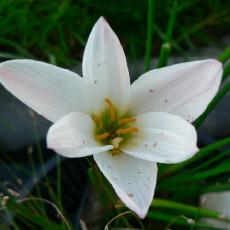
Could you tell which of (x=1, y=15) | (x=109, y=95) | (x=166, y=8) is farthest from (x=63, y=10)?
(x=109, y=95)

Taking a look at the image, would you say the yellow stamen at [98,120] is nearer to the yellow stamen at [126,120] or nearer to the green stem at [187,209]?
the yellow stamen at [126,120]

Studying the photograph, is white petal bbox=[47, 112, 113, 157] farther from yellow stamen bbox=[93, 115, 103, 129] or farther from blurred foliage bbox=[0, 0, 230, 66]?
blurred foliage bbox=[0, 0, 230, 66]

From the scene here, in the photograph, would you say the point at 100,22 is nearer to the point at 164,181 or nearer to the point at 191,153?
the point at 191,153

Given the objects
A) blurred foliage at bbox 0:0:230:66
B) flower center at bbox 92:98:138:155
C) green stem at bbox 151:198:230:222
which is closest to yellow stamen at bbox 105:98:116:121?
flower center at bbox 92:98:138:155

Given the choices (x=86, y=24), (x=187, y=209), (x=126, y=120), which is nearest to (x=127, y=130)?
(x=126, y=120)

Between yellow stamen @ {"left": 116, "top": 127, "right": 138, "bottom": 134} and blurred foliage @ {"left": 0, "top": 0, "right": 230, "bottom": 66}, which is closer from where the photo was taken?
yellow stamen @ {"left": 116, "top": 127, "right": 138, "bottom": 134}
